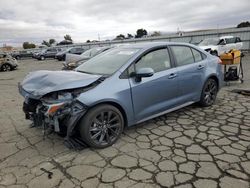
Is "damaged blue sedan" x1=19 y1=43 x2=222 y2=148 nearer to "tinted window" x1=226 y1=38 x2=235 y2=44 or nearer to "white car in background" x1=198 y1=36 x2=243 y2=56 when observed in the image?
"white car in background" x1=198 y1=36 x2=243 y2=56

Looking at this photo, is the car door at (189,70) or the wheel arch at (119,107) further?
the car door at (189,70)

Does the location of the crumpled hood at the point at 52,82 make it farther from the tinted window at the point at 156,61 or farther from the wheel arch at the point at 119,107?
the tinted window at the point at 156,61

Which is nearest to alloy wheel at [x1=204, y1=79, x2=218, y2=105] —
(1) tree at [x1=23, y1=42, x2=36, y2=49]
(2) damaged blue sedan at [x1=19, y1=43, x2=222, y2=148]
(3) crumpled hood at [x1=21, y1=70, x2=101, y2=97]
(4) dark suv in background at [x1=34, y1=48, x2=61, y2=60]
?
(2) damaged blue sedan at [x1=19, y1=43, x2=222, y2=148]

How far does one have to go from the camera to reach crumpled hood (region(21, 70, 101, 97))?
3.41m

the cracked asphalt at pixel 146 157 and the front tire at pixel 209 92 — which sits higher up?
the front tire at pixel 209 92

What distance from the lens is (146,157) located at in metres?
3.40

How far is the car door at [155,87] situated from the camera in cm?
398

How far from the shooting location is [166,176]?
9.62 feet

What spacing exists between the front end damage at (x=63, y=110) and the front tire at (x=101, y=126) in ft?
0.47

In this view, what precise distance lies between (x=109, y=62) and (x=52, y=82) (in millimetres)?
1221

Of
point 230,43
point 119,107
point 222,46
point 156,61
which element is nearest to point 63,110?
point 119,107

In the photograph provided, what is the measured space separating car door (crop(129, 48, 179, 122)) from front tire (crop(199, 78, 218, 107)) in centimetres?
103

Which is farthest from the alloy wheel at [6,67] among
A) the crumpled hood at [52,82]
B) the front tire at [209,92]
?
the front tire at [209,92]

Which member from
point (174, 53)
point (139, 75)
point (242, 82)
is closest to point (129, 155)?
point (139, 75)
